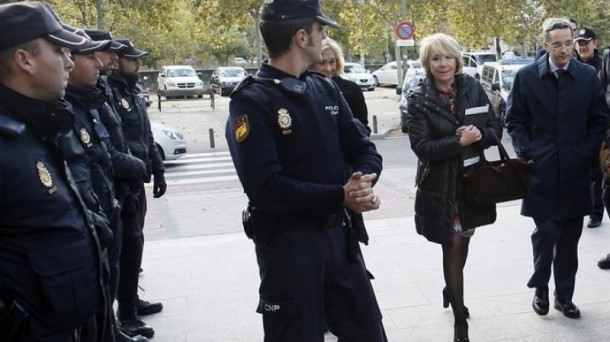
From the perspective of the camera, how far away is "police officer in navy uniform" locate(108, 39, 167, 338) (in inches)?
187

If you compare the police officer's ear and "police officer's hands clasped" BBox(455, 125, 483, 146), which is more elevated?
the police officer's ear

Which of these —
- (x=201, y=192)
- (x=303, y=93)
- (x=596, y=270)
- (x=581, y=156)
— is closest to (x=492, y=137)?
(x=581, y=156)

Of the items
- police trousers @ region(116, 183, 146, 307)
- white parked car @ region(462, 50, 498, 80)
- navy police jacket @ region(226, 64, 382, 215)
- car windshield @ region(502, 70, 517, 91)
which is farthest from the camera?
white parked car @ region(462, 50, 498, 80)

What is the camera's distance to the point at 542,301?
15.3 ft

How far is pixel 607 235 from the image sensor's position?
6.56m

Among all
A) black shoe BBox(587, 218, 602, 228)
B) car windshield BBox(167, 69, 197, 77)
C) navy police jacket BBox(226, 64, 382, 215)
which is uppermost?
navy police jacket BBox(226, 64, 382, 215)

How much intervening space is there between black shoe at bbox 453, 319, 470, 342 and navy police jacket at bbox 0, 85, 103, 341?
246 centimetres

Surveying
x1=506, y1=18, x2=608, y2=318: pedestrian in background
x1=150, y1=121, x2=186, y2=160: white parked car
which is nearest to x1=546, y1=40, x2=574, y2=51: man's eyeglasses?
x1=506, y1=18, x2=608, y2=318: pedestrian in background

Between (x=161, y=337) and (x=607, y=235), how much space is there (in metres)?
4.38

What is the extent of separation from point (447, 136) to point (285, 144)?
161cm

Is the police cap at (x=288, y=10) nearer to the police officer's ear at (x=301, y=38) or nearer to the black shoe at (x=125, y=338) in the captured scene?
the police officer's ear at (x=301, y=38)

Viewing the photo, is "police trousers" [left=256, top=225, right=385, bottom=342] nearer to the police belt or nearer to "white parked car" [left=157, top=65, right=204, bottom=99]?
the police belt

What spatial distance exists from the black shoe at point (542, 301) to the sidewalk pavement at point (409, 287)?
0.05m

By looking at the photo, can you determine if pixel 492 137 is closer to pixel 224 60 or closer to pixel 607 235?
pixel 607 235
